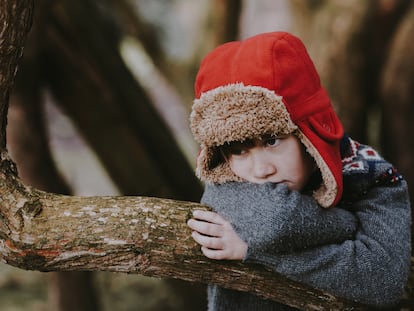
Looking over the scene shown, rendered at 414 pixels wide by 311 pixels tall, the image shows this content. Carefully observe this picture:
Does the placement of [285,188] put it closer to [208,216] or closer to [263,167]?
[263,167]

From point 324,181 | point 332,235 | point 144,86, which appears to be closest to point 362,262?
point 332,235

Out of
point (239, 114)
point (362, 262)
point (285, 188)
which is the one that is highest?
point (239, 114)

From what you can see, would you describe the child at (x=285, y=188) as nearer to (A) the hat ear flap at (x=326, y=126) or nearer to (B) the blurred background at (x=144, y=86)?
(A) the hat ear flap at (x=326, y=126)

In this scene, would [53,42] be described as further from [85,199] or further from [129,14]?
[85,199]

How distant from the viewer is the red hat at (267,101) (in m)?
1.20

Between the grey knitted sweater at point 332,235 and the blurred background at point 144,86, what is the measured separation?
1.65m

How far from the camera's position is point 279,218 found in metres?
1.22

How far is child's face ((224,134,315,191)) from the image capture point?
1265 mm

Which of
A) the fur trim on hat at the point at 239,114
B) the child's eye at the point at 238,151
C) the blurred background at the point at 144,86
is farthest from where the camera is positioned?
the blurred background at the point at 144,86

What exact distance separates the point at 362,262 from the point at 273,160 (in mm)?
287

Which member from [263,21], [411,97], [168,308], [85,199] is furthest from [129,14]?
[263,21]

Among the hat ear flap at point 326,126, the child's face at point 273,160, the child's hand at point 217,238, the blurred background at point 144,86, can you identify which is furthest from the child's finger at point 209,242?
the blurred background at point 144,86

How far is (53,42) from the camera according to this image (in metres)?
2.85

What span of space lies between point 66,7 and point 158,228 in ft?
6.01
